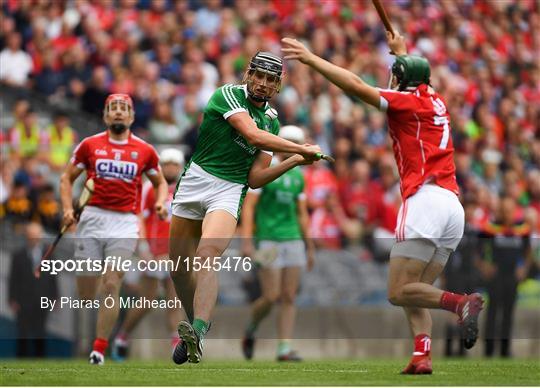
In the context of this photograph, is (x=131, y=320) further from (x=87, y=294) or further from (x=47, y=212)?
(x=47, y=212)

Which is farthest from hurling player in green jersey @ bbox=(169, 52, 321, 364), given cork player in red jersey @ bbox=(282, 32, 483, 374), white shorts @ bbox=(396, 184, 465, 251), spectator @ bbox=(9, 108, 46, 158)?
spectator @ bbox=(9, 108, 46, 158)

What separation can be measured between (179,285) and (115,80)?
10.5 meters

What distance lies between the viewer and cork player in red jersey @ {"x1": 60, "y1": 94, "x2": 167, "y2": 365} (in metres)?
14.8

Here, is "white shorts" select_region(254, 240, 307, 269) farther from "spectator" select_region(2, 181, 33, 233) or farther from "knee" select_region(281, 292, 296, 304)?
"spectator" select_region(2, 181, 33, 233)

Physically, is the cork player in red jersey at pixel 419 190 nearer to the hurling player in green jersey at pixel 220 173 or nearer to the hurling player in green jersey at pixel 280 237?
the hurling player in green jersey at pixel 220 173

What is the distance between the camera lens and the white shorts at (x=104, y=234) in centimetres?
1478

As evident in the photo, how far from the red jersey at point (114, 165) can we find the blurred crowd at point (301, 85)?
194 inches

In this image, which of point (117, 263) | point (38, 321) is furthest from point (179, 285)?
point (38, 321)

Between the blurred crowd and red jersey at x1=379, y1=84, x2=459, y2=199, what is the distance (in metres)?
7.71

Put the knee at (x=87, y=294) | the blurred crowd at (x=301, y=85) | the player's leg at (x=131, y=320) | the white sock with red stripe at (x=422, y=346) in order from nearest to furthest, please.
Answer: the white sock with red stripe at (x=422, y=346), the knee at (x=87, y=294), the player's leg at (x=131, y=320), the blurred crowd at (x=301, y=85)

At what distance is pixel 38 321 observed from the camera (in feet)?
62.3

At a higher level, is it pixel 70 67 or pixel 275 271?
pixel 70 67

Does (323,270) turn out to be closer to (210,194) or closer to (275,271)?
(275,271)

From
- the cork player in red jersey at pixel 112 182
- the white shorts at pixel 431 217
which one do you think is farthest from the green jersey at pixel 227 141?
the cork player in red jersey at pixel 112 182
